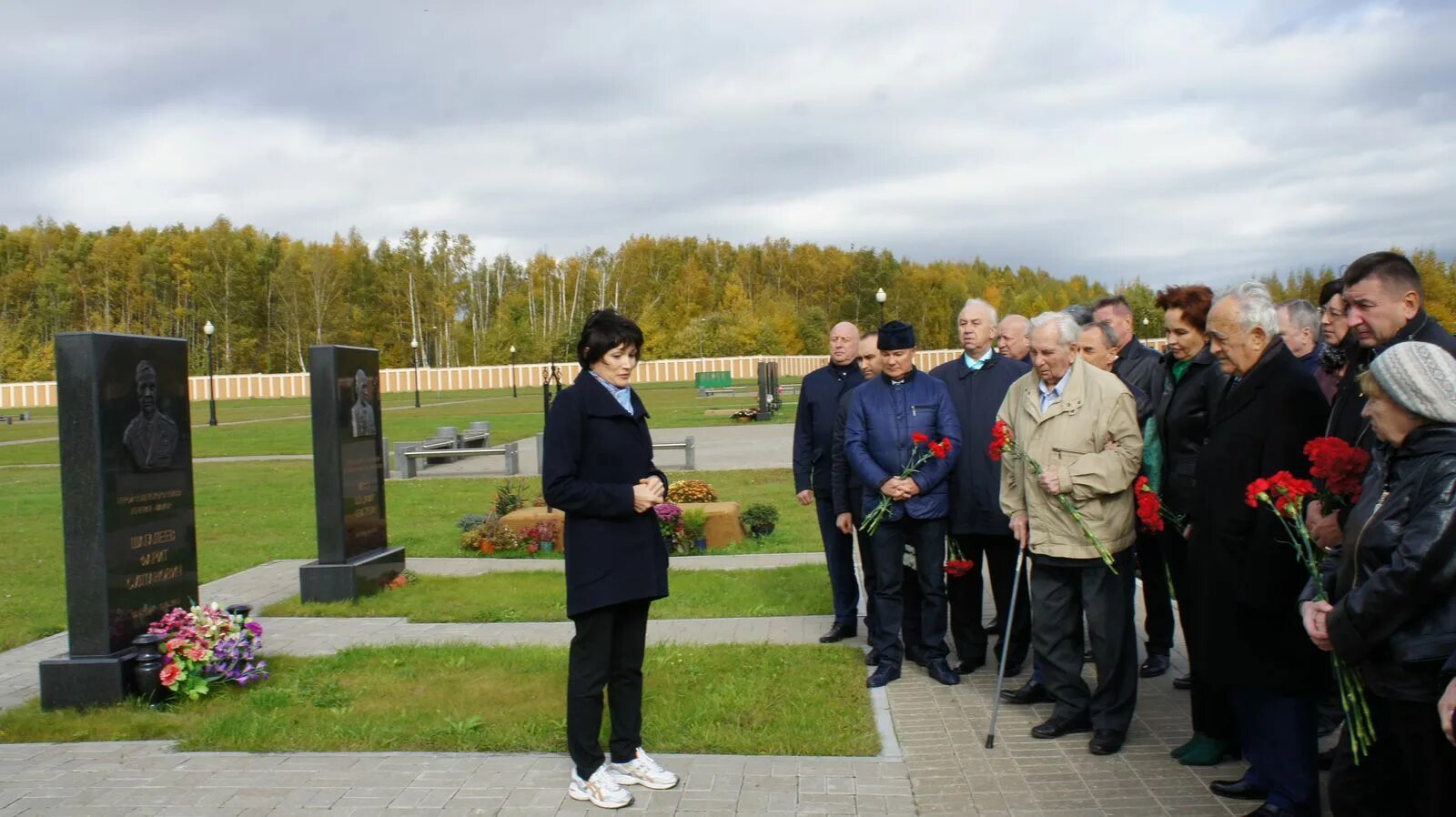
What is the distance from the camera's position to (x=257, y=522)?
15.0 m

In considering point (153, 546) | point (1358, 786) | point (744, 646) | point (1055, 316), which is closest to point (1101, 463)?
point (1055, 316)

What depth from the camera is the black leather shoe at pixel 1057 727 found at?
5.54m

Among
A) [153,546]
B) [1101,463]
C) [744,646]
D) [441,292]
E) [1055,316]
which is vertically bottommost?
[744,646]

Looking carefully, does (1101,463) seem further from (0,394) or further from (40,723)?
(0,394)

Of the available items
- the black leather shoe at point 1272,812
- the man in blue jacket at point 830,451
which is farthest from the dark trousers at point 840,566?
the black leather shoe at point 1272,812

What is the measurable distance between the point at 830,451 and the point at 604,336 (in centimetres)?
321

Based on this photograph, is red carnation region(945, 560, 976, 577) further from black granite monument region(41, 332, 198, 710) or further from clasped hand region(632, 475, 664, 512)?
black granite monument region(41, 332, 198, 710)

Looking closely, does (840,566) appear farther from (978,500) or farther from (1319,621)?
(1319,621)

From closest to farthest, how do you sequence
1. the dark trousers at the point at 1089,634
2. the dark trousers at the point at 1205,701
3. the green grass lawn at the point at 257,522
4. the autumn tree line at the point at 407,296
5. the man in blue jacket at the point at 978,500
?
1. the dark trousers at the point at 1205,701
2. the dark trousers at the point at 1089,634
3. the man in blue jacket at the point at 978,500
4. the green grass lawn at the point at 257,522
5. the autumn tree line at the point at 407,296

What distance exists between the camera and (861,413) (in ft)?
21.9

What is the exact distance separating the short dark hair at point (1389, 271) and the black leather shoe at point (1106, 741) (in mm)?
2350

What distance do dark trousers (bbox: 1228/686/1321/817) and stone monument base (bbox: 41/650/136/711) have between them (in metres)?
5.86

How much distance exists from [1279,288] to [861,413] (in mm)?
103785

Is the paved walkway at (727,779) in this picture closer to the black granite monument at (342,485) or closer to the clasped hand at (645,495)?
the clasped hand at (645,495)
